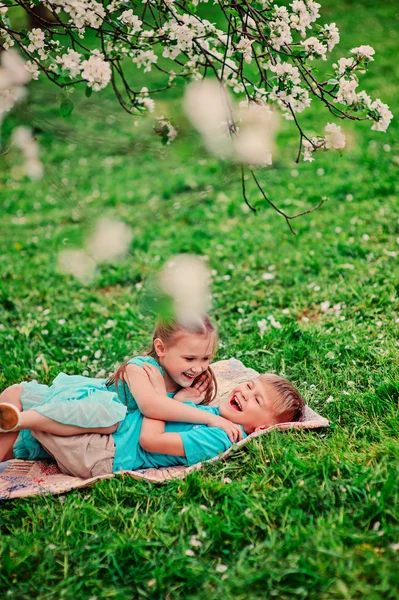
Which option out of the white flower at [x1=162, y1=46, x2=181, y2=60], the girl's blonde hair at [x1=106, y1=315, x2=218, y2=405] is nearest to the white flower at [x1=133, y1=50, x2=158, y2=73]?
the white flower at [x1=162, y1=46, x2=181, y2=60]

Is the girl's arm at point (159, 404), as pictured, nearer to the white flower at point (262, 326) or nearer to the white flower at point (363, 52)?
the white flower at point (262, 326)

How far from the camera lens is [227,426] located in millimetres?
3064

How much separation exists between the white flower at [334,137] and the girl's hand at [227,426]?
1.49 metres

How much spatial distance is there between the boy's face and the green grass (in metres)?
0.19

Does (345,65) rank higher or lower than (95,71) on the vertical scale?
higher

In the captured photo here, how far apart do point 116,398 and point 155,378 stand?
0.23 m

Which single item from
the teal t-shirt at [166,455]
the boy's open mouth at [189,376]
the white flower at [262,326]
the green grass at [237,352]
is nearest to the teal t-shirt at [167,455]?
the teal t-shirt at [166,455]

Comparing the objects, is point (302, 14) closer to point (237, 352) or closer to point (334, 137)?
point (334, 137)

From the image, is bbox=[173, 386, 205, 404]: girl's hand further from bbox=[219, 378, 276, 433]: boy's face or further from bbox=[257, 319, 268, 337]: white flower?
bbox=[257, 319, 268, 337]: white flower

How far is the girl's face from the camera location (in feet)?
10.0

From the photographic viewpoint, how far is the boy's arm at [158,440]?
2.93 meters

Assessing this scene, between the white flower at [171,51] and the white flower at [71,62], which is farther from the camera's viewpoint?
the white flower at [171,51]

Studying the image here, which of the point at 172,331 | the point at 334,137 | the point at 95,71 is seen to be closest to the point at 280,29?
the point at 334,137

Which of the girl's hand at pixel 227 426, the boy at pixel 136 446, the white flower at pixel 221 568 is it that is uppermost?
the white flower at pixel 221 568
